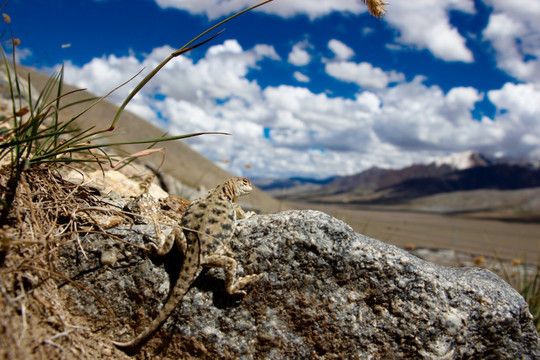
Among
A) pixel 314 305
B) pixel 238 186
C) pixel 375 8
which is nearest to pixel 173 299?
pixel 314 305

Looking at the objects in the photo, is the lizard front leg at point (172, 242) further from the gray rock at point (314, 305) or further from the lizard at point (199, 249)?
the gray rock at point (314, 305)

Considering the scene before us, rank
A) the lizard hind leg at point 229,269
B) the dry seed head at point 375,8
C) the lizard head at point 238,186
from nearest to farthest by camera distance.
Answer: the dry seed head at point 375,8 < the lizard hind leg at point 229,269 < the lizard head at point 238,186

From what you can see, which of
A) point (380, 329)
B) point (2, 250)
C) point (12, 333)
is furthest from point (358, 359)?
point (2, 250)

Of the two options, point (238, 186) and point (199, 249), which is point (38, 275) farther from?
point (238, 186)

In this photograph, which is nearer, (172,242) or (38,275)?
(38,275)

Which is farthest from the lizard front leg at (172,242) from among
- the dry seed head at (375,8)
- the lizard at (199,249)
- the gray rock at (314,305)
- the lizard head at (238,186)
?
the dry seed head at (375,8)

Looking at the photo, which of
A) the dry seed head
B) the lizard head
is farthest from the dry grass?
the dry seed head
